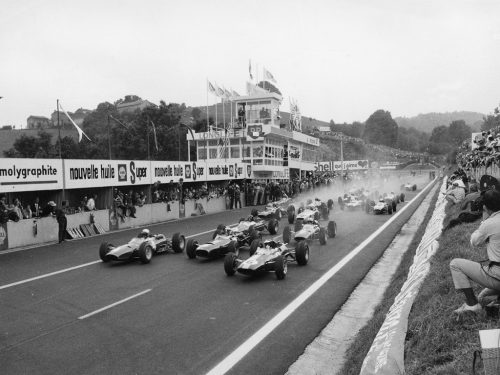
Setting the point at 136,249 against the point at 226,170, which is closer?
the point at 136,249

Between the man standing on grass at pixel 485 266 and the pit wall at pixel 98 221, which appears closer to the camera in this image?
the man standing on grass at pixel 485 266

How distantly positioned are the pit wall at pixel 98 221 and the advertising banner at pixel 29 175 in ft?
5.48

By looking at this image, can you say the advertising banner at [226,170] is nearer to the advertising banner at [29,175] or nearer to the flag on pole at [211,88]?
the flag on pole at [211,88]

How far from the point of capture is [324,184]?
51.8 m

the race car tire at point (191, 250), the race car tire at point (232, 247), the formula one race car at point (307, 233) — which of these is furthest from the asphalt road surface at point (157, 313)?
the formula one race car at point (307, 233)

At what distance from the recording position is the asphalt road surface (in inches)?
276

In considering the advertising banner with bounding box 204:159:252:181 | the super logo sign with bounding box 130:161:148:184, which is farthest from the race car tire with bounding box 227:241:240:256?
the advertising banner with bounding box 204:159:252:181

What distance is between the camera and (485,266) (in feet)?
18.1

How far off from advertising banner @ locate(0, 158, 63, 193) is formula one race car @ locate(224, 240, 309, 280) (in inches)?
456

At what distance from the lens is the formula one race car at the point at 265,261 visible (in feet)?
38.9

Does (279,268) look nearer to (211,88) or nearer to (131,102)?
(211,88)

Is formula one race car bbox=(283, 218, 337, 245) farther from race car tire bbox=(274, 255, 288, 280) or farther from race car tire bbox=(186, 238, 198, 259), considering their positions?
race car tire bbox=(274, 255, 288, 280)

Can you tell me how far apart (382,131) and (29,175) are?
178575 millimetres

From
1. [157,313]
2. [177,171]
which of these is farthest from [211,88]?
[157,313]
